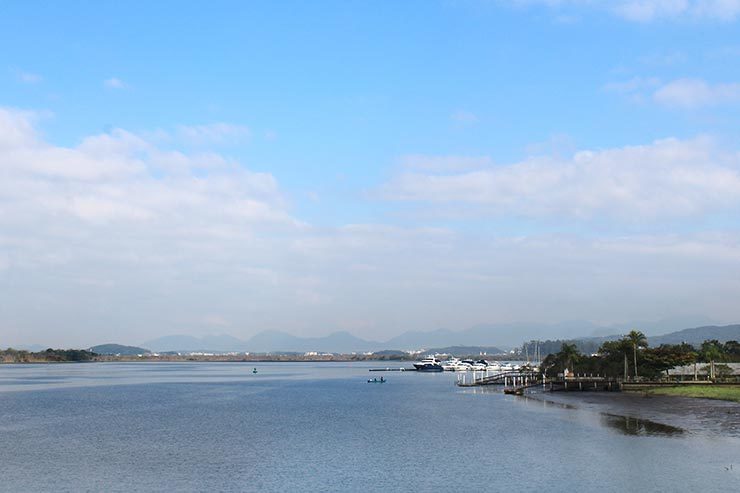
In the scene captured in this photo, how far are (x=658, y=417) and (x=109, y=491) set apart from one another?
2199 inches

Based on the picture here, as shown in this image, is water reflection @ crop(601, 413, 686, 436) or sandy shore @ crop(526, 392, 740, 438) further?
sandy shore @ crop(526, 392, 740, 438)

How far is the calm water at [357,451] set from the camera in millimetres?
42219

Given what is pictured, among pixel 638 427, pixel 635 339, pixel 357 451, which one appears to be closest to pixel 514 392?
pixel 635 339

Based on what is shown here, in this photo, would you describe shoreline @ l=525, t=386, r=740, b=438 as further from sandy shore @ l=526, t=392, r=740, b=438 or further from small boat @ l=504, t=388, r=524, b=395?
small boat @ l=504, t=388, r=524, b=395

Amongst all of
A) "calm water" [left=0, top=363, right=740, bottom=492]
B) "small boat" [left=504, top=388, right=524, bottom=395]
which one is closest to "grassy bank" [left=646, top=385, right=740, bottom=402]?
"calm water" [left=0, top=363, right=740, bottom=492]

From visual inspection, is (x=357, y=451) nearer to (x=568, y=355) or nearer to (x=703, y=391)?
(x=703, y=391)

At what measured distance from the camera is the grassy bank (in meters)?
92.6

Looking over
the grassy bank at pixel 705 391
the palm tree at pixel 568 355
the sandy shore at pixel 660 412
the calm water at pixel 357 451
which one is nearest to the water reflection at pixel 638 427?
the sandy shore at pixel 660 412

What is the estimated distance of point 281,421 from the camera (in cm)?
8000

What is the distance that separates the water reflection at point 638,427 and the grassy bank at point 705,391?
2471cm

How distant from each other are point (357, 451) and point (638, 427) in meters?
28.0

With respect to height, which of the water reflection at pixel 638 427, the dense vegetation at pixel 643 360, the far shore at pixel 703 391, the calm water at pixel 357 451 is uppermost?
the dense vegetation at pixel 643 360

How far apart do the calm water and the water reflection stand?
0.80 feet

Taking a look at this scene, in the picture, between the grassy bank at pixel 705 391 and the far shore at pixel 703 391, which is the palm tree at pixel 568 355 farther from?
the grassy bank at pixel 705 391
